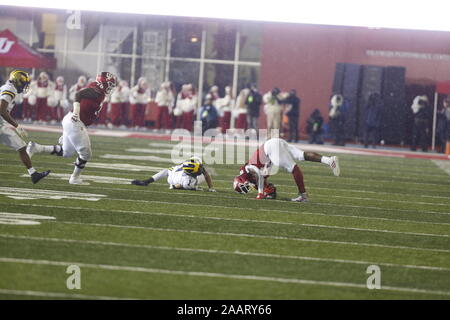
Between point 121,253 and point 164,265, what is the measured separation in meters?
0.52

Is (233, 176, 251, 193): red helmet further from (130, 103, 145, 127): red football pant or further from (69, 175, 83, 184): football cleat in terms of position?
(130, 103, 145, 127): red football pant

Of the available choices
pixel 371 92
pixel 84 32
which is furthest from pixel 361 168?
pixel 84 32

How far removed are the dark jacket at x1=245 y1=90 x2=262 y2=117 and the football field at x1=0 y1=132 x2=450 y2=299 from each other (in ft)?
42.7

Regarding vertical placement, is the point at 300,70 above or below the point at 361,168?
above

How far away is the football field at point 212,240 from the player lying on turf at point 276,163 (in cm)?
23

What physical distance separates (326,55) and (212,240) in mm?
21280

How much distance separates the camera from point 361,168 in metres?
17.7

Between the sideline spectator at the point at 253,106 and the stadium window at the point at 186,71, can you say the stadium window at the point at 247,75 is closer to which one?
the stadium window at the point at 186,71

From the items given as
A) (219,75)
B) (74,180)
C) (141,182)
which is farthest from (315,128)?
(74,180)

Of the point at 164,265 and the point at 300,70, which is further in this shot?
the point at 300,70

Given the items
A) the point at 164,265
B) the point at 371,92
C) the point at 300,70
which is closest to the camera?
the point at 164,265

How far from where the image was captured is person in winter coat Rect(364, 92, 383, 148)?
2544 cm

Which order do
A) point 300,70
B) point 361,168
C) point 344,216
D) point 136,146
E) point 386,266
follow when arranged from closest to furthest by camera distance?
point 386,266 → point 344,216 → point 361,168 → point 136,146 → point 300,70

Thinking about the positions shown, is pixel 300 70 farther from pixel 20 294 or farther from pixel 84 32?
pixel 20 294
